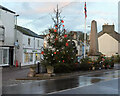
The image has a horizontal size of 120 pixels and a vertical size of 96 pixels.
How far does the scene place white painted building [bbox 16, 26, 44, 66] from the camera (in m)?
35.0

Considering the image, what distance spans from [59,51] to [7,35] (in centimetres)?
1507

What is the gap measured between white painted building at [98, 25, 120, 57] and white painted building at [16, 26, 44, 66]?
27.8m

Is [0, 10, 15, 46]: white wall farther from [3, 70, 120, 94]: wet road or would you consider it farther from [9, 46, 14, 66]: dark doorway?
[3, 70, 120, 94]: wet road

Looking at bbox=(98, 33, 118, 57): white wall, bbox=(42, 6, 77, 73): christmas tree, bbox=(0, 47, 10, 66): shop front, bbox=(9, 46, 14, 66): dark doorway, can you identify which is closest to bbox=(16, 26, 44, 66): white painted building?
bbox=(9, 46, 14, 66): dark doorway

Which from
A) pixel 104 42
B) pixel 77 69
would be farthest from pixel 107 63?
pixel 104 42

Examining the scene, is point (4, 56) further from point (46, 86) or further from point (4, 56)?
point (46, 86)

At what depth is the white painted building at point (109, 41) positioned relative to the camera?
6144cm

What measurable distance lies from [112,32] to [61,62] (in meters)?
47.2

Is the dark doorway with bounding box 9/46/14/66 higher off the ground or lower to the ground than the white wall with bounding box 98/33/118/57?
lower

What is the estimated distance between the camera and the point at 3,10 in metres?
30.0

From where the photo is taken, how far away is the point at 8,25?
3155 cm

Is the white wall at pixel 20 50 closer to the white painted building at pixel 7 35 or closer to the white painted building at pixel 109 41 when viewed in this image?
the white painted building at pixel 7 35

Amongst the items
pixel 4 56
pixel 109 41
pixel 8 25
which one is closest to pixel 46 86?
pixel 4 56

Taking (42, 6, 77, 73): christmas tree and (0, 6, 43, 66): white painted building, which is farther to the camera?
(0, 6, 43, 66): white painted building
